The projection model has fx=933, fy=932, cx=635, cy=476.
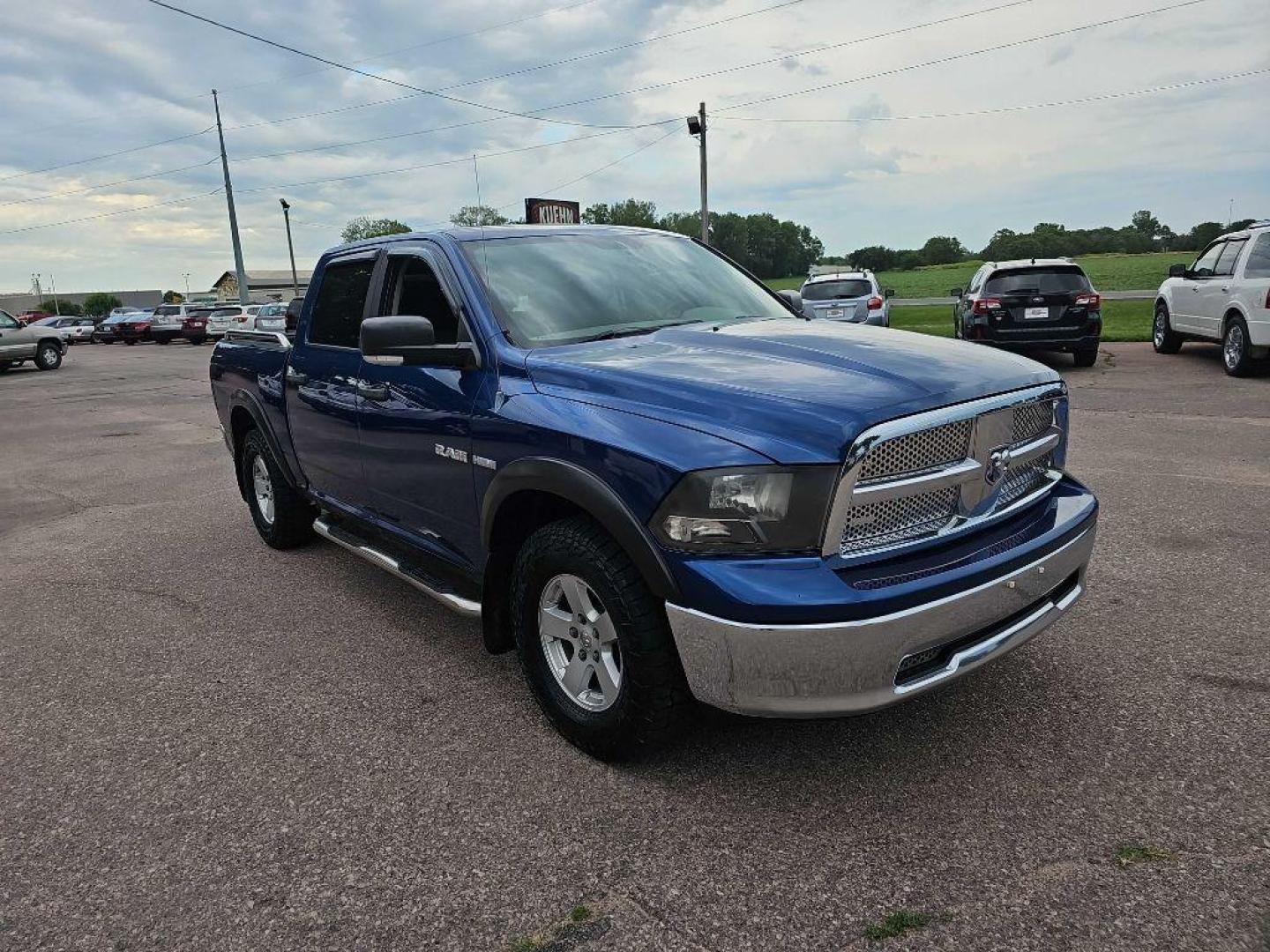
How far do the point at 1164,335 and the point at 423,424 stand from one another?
571 inches

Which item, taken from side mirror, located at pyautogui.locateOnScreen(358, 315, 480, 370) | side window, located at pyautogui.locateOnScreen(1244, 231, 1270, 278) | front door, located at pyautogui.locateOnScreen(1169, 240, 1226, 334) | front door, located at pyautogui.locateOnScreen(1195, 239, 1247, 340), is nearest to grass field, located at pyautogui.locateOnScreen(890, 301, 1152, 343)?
front door, located at pyautogui.locateOnScreen(1169, 240, 1226, 334)

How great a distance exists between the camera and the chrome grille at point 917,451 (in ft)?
8.56

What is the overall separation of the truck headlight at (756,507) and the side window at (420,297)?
1.46 metres

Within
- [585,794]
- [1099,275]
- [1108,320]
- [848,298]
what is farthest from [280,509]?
[1099,275]

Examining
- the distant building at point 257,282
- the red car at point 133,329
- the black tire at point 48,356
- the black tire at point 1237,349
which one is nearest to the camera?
the black tire at point 1237,349

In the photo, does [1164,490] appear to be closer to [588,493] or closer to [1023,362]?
[1023,362]

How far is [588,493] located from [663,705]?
0.68 m

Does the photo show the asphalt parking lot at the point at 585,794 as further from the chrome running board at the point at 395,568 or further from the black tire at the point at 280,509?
the black tire at the point at 280,509

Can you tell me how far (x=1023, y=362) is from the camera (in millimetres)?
3361

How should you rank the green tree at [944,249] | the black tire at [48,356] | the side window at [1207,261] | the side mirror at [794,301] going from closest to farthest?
1. the side mirror at [794,301]
2. the side window at [1207,261]
3. the black tire at [48,356]
4. the green tree at [944,249]

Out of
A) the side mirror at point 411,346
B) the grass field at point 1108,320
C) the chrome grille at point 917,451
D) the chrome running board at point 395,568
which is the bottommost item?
the grass field at point 1108,320

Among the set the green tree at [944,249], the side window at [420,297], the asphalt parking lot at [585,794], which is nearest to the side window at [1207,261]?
the asphalt parking lot at [585,794]

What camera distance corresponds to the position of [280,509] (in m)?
5.75

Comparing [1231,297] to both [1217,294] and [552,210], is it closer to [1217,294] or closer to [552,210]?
[1217,294]
